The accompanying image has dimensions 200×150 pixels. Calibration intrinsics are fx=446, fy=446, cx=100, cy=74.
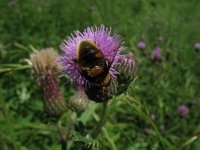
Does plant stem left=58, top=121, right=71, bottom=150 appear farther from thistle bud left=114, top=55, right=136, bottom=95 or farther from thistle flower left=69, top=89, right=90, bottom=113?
thistle bud left=114, top=55, right=136, bottom=95

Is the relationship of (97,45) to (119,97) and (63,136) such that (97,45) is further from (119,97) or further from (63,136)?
(63,136)

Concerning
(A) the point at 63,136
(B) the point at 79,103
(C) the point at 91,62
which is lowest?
(A) the point at 63,136

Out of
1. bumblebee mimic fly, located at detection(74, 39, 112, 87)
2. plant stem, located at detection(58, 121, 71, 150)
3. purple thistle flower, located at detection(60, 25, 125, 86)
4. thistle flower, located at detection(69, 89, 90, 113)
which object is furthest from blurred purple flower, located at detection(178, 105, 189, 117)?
bumblebee mimic fly, located at detection(74, 39, 112, 87)

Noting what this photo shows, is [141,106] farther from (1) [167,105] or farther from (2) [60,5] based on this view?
(2) [60,5]

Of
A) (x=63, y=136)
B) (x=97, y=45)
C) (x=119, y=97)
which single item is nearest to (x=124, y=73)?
(x=119, y=97)

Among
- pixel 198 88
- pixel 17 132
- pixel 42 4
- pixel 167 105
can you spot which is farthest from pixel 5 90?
pixel 42 4

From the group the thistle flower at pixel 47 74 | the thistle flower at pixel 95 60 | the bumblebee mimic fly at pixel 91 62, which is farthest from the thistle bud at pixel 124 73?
the thistle flower at pixel 47 74

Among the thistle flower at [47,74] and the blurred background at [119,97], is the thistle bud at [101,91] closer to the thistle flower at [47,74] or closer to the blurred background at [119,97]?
the blurred background at [119,97]
